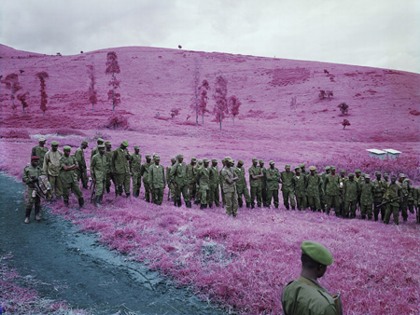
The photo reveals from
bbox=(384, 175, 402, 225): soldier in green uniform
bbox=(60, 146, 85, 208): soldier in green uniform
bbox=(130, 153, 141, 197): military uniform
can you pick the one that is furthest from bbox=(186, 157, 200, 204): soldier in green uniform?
bbox=(384, 175, 402, 225): soldier in green uniform

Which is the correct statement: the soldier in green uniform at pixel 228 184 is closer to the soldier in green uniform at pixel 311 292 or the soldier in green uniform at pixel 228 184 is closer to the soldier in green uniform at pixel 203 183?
the soldier in green uniform at pixel 203 183

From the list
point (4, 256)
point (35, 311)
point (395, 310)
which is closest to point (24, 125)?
point (4, 256)

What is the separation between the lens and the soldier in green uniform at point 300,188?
14.9m

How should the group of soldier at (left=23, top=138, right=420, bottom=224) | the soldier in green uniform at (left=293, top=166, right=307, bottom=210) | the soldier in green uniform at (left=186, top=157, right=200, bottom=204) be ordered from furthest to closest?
the soldier in green uniform at (left=293, top=166, right=307, bottom=210), the soldier in green uniform at (left=186, top=157, right=200, bottom=204), the group of soldier at (left=23, top=138, right=420, bottom=224)

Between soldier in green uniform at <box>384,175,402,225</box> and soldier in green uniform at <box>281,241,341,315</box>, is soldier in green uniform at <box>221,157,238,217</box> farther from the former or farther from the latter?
soldier in green uniform at <box>281,241,341,315</box>

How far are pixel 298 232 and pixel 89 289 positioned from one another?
5.85m

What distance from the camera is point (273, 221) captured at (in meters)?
11.7

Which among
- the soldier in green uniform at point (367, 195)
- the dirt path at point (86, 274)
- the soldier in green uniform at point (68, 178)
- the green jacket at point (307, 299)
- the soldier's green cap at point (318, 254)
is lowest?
the dirt path at point (86, 274)

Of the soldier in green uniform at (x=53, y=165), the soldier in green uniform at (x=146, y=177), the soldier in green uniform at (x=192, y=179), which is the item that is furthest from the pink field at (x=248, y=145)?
the soldier in green uniform at (x=192, y=179)

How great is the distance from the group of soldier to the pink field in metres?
0.78

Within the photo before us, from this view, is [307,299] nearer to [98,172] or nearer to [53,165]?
[98,172]

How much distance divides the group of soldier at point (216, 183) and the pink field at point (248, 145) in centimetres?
78

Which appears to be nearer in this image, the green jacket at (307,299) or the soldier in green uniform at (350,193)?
the green jacket at (307,299)

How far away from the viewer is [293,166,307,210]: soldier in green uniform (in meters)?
14.9
